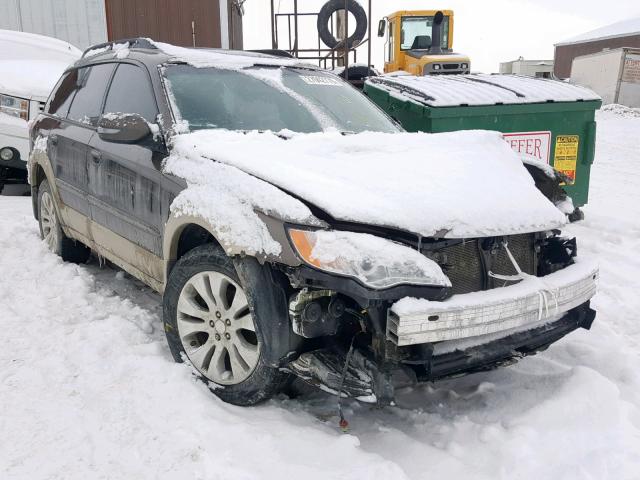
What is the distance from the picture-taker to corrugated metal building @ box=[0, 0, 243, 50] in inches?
523

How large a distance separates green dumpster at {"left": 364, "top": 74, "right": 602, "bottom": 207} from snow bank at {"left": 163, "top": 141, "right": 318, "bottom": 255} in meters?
3.22

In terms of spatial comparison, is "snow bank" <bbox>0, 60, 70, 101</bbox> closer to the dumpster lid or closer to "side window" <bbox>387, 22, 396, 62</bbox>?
the dumpster lid

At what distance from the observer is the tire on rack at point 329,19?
1271cm

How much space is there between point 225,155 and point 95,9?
1291 centimetres

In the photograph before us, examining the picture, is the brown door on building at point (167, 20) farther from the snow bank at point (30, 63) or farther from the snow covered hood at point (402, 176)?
the snow covered hood at point (402, 176)

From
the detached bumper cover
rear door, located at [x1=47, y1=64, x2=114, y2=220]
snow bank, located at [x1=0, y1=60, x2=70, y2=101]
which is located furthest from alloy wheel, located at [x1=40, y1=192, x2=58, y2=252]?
the detached bumper cover

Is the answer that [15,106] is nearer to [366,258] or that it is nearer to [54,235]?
[54,235]

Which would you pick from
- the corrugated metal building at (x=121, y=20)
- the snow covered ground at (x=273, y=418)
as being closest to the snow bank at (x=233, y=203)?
the snow covered ground at (x=273, y=418)

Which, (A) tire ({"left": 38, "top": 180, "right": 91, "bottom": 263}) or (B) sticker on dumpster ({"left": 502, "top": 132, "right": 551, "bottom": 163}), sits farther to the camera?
(B) sticker on dumpster ({"left": 502, "top": 132, "right": 551, "bottom": 163})

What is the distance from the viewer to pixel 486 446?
2.45 meters

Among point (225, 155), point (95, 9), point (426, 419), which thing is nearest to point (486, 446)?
point (426, 419)

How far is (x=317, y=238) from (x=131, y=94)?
1951 mm

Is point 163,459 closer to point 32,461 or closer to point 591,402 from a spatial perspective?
point 32,461

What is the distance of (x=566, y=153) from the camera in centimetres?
614
